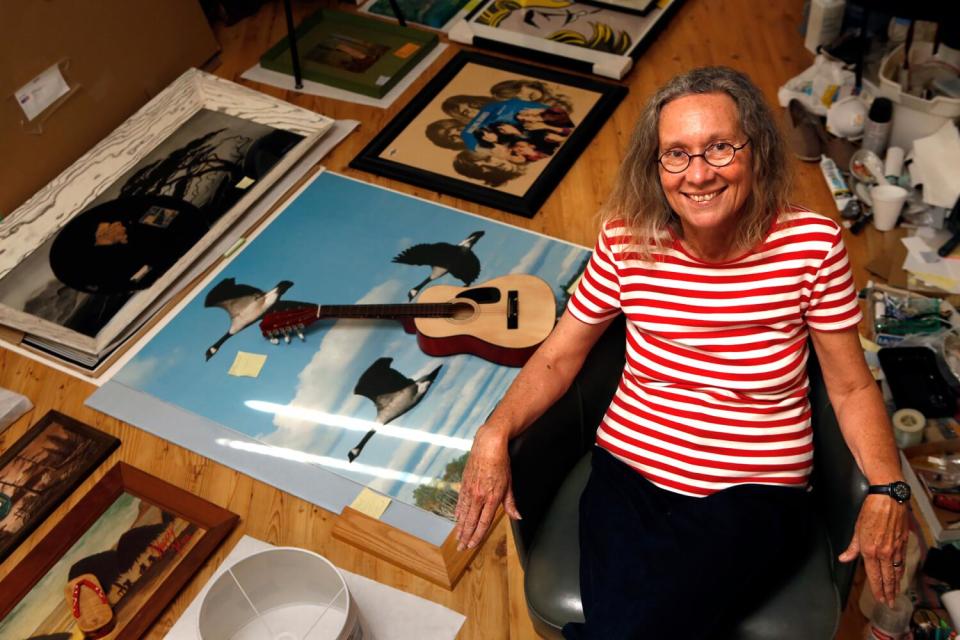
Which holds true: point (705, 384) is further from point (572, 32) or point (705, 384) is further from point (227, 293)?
point (572, 32)

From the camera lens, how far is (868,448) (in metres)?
1.53

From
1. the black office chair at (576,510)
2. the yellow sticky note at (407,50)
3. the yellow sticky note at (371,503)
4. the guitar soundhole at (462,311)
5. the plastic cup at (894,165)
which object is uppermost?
the black office chair at (576,510)

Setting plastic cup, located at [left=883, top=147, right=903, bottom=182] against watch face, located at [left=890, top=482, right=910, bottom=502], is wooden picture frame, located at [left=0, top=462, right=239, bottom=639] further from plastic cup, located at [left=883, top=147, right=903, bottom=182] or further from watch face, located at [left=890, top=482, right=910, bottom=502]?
plastic cup, located at [left=883, top=147, right=903, bottom=182]

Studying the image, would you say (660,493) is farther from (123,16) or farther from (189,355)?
(123,16)

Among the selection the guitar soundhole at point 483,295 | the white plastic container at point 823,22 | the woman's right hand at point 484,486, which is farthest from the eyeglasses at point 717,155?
the white plastic container at point 823,22

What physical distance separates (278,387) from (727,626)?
4.57 feet

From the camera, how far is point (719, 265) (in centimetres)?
160

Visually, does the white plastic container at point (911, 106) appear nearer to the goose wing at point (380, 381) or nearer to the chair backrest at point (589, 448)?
the chair backrest at point (589, 448)

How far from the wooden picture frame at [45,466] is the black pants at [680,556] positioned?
4.58 feet

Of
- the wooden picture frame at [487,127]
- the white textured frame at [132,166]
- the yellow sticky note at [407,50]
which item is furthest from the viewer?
the yellow sticky note at [407,50]

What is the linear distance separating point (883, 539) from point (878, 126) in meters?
1.72

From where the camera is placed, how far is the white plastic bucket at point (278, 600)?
6.22 feet

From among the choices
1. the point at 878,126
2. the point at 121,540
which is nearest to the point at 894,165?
the point at 878,126

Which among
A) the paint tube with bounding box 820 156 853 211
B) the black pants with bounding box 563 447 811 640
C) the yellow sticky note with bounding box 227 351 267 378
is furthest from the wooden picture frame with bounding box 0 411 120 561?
the paint tube with bounding box 820 156 853 211
